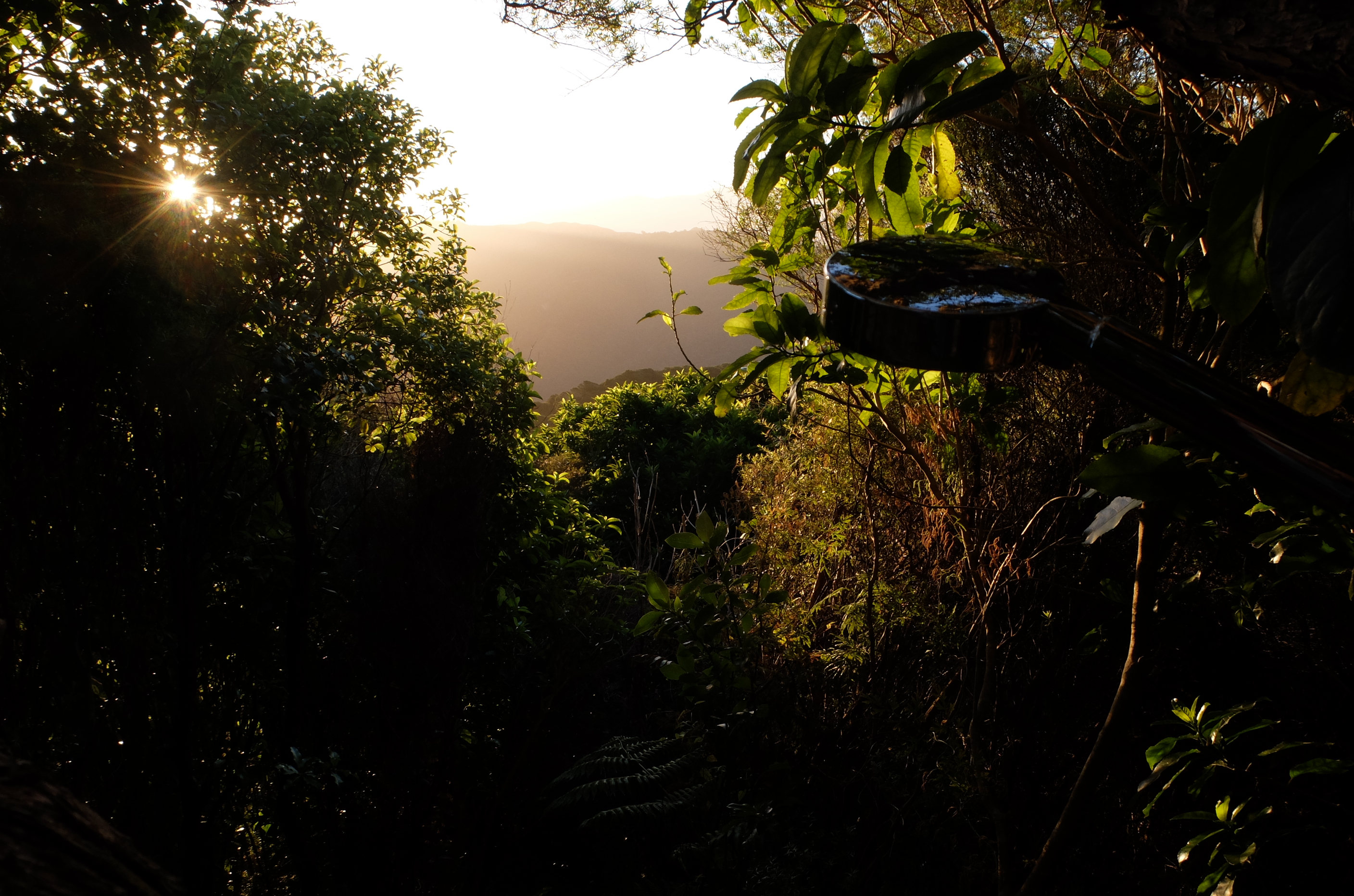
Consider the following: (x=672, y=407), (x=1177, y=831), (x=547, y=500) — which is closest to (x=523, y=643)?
(x=547, y=500)

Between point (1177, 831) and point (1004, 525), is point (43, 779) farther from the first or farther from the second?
point (1177, 831)

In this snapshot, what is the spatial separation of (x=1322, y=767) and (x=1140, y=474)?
598 millimetres

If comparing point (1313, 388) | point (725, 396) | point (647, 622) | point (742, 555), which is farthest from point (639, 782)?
point (1313, 388)

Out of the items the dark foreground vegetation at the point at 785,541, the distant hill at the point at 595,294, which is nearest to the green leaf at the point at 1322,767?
the dark foreground vegetation at the point at 785,541

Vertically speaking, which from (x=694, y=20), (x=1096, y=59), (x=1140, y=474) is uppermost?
(x=694, y=20)

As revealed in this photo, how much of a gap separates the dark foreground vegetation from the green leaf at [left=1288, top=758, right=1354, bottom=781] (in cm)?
5

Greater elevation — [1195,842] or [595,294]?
[595,294]

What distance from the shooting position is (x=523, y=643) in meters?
4.86

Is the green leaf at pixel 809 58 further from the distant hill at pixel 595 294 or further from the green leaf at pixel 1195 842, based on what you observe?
the distant hill at pixel 595 294

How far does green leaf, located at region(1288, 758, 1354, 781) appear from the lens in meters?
0.84

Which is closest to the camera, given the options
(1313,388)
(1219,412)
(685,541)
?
(1219,412)

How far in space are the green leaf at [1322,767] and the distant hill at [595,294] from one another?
2577 centimetres

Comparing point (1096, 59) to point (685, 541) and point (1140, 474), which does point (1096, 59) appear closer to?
point (1140, 474)

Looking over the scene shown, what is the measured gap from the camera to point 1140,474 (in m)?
0.61
